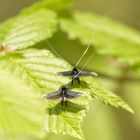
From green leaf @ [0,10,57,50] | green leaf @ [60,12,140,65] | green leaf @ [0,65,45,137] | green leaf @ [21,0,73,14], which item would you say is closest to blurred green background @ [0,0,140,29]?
green leaf @ [60,12,140,65]

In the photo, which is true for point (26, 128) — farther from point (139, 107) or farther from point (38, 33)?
point (139, 107)

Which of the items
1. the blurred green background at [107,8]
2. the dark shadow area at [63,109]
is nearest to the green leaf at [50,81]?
the dark shadow area at [63,109]

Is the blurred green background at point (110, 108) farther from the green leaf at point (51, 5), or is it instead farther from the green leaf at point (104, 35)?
the green leaf at point (51, 5)

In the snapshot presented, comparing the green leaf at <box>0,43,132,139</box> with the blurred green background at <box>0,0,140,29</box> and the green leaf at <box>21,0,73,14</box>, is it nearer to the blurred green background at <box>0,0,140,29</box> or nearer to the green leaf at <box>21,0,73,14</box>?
the green leaf at <box>21,0,73,14</box>

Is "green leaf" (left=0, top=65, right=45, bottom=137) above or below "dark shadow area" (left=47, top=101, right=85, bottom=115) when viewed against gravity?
above

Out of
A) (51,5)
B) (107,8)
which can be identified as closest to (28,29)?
(51,5)
